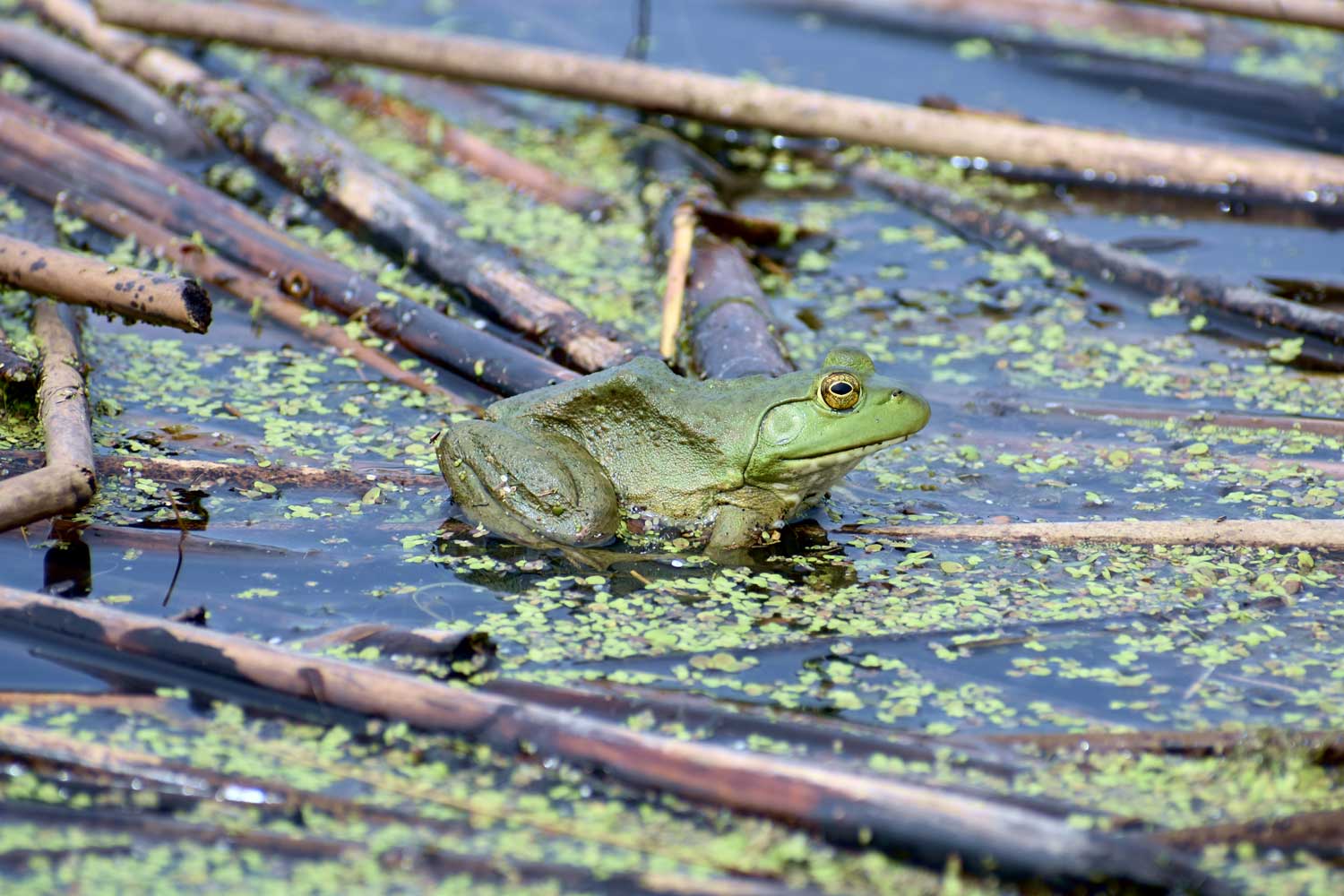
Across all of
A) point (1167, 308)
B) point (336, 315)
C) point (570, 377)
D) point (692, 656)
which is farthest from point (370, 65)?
point (692, 656)

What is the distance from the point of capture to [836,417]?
4.74m

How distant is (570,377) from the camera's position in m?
5.38

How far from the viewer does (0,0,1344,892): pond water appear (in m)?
4.12

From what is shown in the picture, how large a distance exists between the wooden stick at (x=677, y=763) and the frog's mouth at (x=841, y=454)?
5.19ft

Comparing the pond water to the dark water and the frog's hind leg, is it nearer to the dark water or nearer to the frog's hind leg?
the dark water

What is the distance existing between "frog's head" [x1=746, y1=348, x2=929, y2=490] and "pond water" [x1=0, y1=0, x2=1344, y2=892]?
350 millimetres

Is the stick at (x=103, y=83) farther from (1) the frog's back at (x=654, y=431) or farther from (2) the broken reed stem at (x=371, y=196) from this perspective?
(1) the frog's back at (x=654, y=431)

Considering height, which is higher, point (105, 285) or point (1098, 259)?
point (1098, 259)

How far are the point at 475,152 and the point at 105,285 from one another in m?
3.78

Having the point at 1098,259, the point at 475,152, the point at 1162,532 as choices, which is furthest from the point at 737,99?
the point at 1162,532

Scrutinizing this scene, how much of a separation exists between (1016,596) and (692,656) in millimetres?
1116

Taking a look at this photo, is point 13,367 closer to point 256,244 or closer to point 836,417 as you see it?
point 256,244

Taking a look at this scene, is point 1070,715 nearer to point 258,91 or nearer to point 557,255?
point 557,255

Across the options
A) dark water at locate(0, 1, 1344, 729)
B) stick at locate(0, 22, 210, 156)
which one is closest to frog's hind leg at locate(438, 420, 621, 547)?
dark water at locate(0, 1, 1344, 729)
